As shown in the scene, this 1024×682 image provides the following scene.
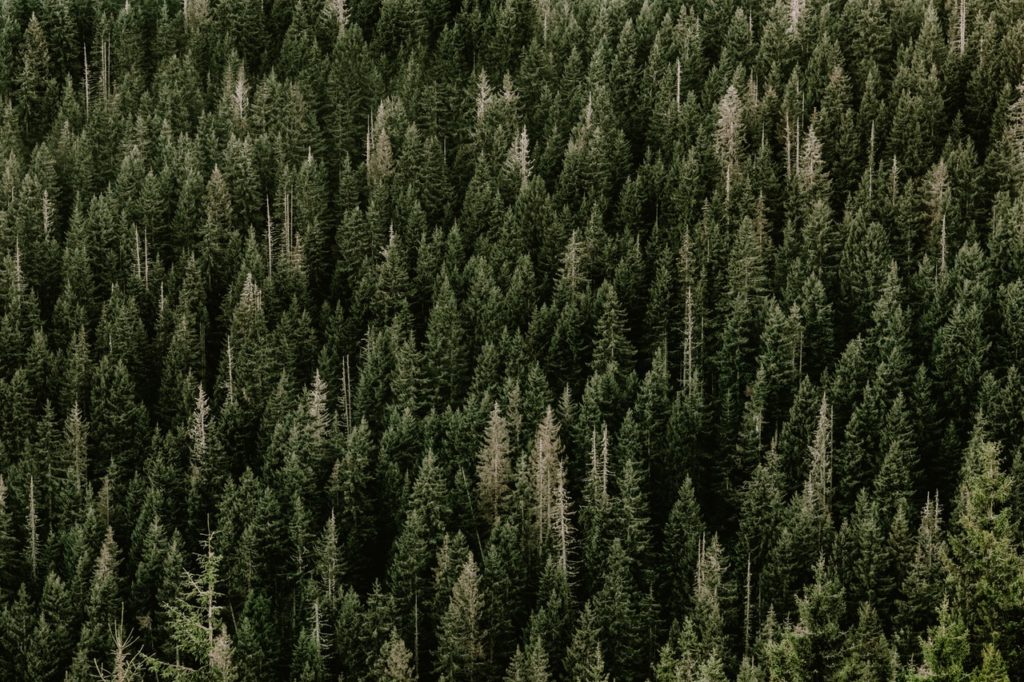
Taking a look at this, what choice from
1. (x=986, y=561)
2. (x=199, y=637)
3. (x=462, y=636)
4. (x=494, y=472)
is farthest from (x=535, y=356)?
(x=986, y=561)

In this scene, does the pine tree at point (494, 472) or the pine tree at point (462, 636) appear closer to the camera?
the pine tree at point (462, 636)

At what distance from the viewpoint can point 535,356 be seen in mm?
103125

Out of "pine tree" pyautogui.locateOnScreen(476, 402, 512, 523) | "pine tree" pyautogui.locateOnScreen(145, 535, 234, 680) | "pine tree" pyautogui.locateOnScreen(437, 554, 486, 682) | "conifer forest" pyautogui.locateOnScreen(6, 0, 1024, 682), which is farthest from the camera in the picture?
"pine tree" pyautogui.locateOnScreen(476, 402, 512, 523)

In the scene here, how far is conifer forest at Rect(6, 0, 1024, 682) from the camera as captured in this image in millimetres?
79562

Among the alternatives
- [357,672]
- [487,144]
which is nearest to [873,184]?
[487,144]

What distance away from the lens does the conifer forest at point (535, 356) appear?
7956 cm

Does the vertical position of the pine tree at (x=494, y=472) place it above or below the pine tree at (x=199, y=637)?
above

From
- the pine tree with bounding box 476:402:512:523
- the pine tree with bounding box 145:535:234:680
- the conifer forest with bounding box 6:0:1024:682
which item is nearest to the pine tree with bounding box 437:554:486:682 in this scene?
the conifer forest with bounding box 6:0:1024:682

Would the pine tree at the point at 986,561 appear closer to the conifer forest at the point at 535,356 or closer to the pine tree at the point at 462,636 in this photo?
the conifer forest at the point at 535,356

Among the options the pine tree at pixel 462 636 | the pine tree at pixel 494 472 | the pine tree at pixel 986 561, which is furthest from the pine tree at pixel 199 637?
the pine tree at pixel 986 561

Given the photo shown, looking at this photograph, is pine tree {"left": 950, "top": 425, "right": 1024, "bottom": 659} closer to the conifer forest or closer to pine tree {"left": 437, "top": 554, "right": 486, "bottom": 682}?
the conifer forest

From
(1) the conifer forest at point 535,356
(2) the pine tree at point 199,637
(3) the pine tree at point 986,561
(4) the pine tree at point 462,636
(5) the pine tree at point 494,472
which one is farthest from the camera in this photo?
(5) the pine tree at point 494,472

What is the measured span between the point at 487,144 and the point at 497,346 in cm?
3866

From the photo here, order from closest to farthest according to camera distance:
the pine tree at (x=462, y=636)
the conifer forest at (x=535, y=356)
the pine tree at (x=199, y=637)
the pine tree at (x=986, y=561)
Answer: the pine tree at (x=986, y=561)
the pine tree at (x=199, y=637)
the pine tree at (x=462, y=636)
the conifer forest at (x=535, y=356)
